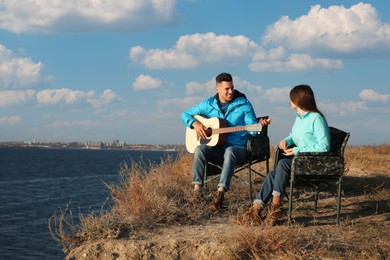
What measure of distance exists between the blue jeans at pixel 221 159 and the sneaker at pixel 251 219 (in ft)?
2.30

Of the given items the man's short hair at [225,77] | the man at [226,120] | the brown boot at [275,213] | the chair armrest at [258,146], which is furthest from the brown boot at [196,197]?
the man's short hair at [225,77]

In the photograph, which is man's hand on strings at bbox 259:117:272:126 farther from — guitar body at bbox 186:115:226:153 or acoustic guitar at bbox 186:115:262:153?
guitar body at bbox 186:115:226:153

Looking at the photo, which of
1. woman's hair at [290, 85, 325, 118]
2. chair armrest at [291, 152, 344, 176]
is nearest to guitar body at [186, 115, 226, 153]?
woman's hair at [290, 85, 325, 118]

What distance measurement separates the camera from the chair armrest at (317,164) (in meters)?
5.71

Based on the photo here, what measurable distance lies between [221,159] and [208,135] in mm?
375

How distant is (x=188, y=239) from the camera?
204 inches

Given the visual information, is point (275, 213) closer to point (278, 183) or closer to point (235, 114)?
point (278, 183)

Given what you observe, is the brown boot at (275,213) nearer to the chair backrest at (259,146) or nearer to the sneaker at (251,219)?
the sneaker at (251,219)

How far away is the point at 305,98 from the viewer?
586cm

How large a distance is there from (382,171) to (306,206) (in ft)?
15.4

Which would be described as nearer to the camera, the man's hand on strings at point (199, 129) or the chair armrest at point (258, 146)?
the chair armrest at point (258, 146)

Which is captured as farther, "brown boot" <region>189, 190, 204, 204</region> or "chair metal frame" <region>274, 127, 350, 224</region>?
"brown boot" <region>189, 190, 204, 204</region>

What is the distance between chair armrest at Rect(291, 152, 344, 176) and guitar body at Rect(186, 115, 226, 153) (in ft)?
4.94

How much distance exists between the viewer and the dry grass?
4840mm
